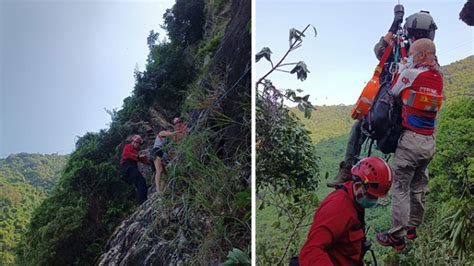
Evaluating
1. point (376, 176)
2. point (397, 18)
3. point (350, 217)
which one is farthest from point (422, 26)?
point (350, 217)

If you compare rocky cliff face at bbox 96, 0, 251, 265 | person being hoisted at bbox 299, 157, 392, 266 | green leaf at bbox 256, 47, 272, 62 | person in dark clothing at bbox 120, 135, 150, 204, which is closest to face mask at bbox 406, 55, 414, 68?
person being hoisted at bbox 299, 157, 392, 266

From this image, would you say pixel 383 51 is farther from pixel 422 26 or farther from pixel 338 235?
pixel 338 235

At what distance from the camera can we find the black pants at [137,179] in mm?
3488

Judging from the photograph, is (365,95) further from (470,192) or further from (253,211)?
(253,211)

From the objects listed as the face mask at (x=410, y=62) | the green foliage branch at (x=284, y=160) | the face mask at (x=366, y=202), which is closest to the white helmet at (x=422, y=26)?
the face mask at (x=410, y=62)

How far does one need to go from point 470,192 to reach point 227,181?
55.4 inches

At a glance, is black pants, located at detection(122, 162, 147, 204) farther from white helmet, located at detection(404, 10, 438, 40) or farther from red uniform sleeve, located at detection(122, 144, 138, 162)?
white helmet, located at detection(404, 10, 438, 40)

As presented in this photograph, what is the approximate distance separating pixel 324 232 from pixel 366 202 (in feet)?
0.91

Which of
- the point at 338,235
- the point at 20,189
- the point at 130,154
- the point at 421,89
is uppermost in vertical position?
the point at 421,89

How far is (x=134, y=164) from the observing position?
351 centimetres

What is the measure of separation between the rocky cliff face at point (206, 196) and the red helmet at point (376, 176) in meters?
0.83

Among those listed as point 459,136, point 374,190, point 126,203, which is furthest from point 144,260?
point 459,136

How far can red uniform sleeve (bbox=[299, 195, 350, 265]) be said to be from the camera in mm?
2723

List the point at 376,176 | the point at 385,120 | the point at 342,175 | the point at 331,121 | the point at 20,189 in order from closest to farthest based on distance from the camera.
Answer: the point at 376,176
the point at 385,120
the point at 342,175
the point at 331,121
the point at 20,189
